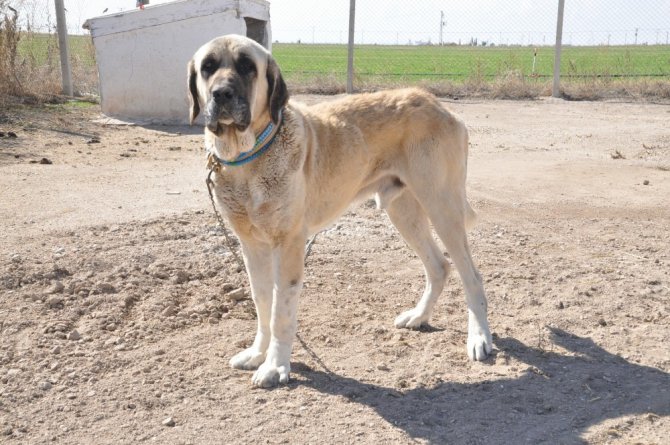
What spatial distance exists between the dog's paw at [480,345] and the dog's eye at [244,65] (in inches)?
76.4

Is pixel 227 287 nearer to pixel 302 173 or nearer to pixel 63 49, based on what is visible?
pixel 302 173

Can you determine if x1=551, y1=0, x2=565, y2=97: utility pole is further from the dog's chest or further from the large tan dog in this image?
the dog's chest

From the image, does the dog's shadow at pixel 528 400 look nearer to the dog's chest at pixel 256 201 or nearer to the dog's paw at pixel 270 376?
the dog's paw at pixel 270 376

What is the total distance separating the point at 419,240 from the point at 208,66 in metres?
1.82

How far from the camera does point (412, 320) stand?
4668 millimetres

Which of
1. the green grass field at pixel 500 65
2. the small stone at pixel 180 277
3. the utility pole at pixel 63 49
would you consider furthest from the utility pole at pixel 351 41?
the small stone at pixel 180 277

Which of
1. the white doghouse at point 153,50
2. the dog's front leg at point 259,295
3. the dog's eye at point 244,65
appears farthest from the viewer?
the white doghouse at point 153,50

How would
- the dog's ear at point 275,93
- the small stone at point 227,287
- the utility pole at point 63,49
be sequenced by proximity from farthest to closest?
the utility pole at point 63,49 < the small stone at point 227,287 < the dog's ear at point 275,93

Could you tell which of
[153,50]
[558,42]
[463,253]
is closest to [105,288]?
[463,253]

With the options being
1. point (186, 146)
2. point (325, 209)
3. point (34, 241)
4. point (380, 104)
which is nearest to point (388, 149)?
point (380, 104)

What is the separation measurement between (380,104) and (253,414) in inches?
75.4

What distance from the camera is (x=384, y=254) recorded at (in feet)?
19.5

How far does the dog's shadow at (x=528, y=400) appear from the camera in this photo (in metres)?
3.45

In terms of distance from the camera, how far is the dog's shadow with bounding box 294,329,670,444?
3.45 metres
